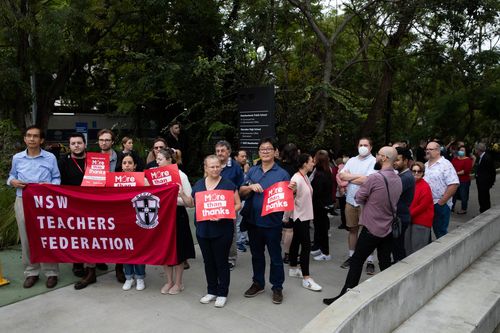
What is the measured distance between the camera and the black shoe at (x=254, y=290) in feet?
16.2

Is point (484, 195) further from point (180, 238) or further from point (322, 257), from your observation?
point (180, 238)

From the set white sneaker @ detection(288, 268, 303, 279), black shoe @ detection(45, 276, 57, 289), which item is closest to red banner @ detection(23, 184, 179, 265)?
black shoe @ detection(45, 276, 57, 289)

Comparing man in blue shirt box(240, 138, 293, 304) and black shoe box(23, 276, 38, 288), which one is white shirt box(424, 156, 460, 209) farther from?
black shoe box(23, 276, 38, 288)

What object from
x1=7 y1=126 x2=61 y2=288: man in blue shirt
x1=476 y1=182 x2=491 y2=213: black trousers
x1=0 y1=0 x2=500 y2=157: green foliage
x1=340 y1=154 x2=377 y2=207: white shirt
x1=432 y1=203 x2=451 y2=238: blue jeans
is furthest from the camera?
x1=0 y1=0 x2=500 y2=157: green foliage

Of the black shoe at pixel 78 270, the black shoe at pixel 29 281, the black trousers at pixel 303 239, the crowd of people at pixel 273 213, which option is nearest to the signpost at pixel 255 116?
the crowd of people at pixel 273 213

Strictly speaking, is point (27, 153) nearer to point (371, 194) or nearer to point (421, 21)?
point (371, 194)

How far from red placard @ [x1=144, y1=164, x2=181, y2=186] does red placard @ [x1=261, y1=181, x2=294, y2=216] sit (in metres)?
1.10

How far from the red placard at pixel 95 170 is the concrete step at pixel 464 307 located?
3686 millimetres

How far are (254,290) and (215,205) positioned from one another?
4.03 feet

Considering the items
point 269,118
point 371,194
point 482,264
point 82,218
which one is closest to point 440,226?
point 482,264

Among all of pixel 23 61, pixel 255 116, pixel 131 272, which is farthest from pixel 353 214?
pixel 23 61

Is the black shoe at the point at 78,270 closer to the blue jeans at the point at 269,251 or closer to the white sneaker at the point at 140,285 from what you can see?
the white sneaker at the point at 140,285

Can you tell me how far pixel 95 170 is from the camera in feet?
17.0

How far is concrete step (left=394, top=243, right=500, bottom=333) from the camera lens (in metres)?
4.00
